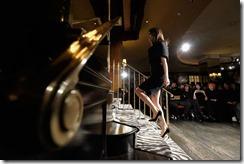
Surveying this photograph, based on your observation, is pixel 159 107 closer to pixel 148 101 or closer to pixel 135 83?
pixel 148 101

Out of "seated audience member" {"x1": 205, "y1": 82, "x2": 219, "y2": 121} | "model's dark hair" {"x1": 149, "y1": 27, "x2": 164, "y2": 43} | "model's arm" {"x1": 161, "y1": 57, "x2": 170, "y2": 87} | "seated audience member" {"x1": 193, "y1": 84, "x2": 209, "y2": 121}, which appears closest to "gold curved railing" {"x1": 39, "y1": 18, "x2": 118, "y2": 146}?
"model's arm" {"x1": 161, "y1": 57, "x2": 170, "y2": 87}

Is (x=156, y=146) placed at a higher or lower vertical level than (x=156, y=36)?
lower

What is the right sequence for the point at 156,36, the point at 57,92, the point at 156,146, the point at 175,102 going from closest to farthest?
1. the point at 57,92
2. the point at 156,146
3. the point at 156,36
4. the point at 175,102

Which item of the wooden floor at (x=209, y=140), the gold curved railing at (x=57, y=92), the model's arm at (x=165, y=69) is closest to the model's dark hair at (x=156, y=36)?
the model's arm at (x=165, y=69)

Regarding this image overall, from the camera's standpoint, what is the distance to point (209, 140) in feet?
7.21

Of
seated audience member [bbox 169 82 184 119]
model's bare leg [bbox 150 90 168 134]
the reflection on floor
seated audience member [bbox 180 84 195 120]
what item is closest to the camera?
the reflection on floor

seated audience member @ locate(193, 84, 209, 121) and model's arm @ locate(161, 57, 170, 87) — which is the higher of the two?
model's arm @ locate(161, 57, 170, 87)

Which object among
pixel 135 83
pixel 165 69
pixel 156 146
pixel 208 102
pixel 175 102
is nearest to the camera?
pixel 156 146

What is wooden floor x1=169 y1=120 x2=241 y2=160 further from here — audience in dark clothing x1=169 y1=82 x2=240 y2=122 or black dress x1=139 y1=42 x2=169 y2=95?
black dress x1=139 y1=42 x2=169 y2=95

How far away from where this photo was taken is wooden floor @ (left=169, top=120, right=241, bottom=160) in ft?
5.35

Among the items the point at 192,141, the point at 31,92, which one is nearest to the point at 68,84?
the point at 31,92

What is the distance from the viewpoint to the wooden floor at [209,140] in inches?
Answer: 64.2

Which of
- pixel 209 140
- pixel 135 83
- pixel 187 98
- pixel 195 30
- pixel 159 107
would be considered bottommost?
pixel 209 140

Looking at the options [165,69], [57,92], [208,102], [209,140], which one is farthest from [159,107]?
[57,92]
